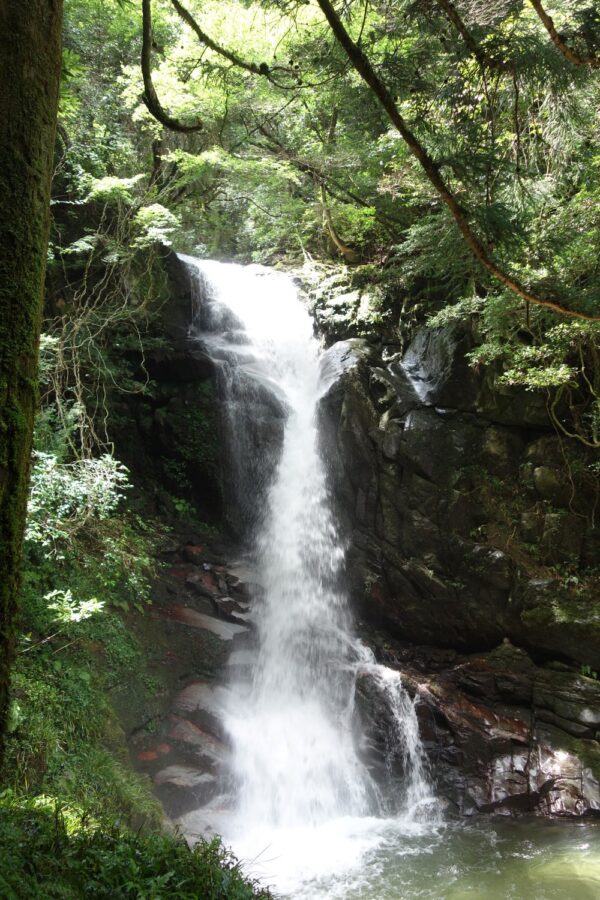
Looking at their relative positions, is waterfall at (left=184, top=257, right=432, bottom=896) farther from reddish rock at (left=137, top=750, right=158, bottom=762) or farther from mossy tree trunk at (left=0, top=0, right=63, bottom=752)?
mossy tree trunk at (left=0, top=0, right=63, bottom=752)

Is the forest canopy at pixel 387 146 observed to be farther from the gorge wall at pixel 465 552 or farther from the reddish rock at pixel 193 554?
the reddish rock at pixel 193 554

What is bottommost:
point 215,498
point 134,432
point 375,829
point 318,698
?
point 375,829

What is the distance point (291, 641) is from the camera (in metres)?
8.90

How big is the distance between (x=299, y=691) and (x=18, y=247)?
7.93 m

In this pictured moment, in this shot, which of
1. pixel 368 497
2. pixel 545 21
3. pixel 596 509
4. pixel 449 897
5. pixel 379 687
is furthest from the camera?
pixel 368 497

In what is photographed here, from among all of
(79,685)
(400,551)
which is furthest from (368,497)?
(79,685)

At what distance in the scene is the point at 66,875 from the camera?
8.42ft

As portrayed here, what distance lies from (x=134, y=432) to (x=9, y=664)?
31.1ft

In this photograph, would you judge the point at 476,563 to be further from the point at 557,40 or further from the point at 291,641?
the point at 557,40

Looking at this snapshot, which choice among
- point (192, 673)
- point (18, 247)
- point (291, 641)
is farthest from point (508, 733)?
point (18, 247)

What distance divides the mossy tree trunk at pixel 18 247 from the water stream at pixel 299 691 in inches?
210

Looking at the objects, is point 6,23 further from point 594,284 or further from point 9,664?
point 594,284

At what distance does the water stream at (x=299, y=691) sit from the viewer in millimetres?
5977

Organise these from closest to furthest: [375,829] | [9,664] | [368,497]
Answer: [9,664], [375,829], [368,497]
